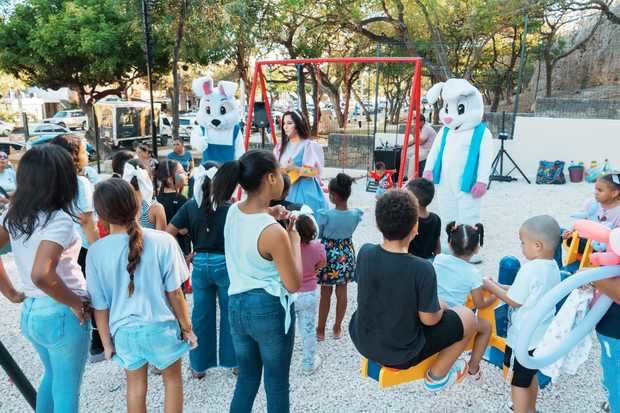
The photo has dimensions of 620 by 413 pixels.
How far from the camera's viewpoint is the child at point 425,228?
2910 mm

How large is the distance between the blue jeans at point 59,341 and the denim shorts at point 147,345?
0.16m

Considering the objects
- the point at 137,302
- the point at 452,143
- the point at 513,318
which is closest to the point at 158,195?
the point at 137,302

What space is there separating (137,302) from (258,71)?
4.49 m

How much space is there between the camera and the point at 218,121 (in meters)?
5.54

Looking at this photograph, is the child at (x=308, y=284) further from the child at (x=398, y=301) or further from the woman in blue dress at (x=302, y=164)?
the woman in blue dress at (x=302, y=164)

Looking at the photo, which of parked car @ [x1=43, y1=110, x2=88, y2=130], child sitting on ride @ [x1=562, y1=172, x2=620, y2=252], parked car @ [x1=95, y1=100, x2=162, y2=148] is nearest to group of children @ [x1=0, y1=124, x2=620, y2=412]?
child sitting on ride @ [x1=562, y1=172, x2=620, y2=252]

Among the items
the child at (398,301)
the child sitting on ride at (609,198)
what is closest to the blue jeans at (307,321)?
the child at (398,301)

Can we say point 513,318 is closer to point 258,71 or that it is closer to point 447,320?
point 447,320

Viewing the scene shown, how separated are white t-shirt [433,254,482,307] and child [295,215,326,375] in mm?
668

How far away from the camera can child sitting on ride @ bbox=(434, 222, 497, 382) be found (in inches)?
86.0

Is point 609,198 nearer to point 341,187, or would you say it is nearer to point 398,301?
point 341,187

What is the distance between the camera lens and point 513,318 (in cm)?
211

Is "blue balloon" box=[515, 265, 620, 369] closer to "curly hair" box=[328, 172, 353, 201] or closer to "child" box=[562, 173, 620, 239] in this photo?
"child" box=[562, 173, 620, 239]

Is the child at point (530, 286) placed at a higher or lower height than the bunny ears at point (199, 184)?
lower
